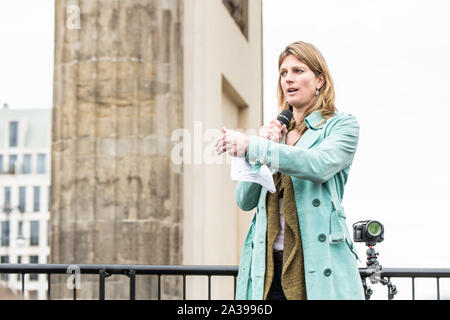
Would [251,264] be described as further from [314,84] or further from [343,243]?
[314,84]

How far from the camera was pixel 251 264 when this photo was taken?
9.37 feet

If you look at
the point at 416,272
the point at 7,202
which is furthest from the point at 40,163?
the point at 416,272

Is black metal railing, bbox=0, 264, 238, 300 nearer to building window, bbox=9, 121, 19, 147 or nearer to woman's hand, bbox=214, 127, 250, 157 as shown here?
woman's hand, bbox=214, 127, 250, 157

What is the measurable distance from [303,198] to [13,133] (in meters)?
89.2

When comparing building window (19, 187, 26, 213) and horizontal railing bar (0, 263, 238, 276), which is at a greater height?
building window (19, 187, 26, 213)

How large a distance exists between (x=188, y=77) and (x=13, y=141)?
80838 millimetres

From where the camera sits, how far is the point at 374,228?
339 cm

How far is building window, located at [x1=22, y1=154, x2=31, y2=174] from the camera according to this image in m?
86.1

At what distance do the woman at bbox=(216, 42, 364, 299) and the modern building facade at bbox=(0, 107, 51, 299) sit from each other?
253 feet

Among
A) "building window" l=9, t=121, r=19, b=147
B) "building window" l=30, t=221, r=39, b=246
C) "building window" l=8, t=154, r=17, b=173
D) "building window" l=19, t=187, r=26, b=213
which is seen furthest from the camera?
"building window" l=9, t=121, r=19, b=147

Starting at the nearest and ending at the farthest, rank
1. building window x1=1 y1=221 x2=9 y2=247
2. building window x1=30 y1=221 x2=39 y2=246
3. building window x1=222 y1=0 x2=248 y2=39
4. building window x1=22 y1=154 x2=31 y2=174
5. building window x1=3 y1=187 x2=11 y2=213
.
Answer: building window x1=222 y1=0 x2=248 y2=39
building window x1=30 y1=221 x2=39 y2=246
building window x1=1 y1=221 x2=9 y2=247
building window x1=3 y1=187 x2=11 y2=213
building window x1=22 y1=154 x2=31 y2=174

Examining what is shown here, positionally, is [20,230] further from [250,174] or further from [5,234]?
[250,174]

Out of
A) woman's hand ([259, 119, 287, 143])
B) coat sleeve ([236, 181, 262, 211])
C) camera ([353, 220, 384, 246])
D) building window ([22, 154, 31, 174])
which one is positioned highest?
building window ([22, 154, 31, 174])

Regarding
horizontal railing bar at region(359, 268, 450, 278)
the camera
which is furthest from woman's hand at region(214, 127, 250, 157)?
horizontal railing bar at region(359, 268, 450, 278)
